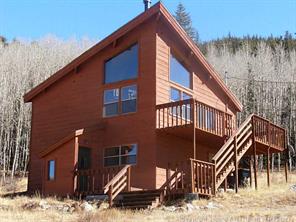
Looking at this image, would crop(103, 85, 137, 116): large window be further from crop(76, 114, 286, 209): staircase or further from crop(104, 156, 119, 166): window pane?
crop(76, 114, 286, 209): staircase

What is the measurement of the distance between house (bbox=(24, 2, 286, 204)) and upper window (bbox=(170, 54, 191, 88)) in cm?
5

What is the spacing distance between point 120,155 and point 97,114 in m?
2.54

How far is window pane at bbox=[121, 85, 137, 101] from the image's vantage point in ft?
74.3

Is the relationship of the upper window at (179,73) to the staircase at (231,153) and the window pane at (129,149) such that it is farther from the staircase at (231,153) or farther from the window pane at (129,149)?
the staircase at (231,153)

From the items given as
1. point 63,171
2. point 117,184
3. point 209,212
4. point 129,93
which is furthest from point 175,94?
point 209,212

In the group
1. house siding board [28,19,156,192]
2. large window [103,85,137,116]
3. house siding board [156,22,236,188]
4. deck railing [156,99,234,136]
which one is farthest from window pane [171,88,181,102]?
large window [103,85,137,116]

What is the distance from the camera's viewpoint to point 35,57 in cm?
5553

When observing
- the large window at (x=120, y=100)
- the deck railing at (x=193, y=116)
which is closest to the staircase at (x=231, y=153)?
the deck railing at (x=193, y=116)

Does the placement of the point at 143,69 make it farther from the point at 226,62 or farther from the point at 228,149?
the point at 226,62

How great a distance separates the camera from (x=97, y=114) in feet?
78.2

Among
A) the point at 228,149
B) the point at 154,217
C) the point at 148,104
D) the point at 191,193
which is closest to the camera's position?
the point at 154,217

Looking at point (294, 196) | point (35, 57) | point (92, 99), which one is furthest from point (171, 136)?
point (35, 57)

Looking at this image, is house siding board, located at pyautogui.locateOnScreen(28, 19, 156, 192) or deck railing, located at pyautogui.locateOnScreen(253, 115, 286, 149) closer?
house siding board, located at pyautogui.locateOnScreen(28, 19, 156, 192)

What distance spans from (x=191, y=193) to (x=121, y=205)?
2568 millimetres
